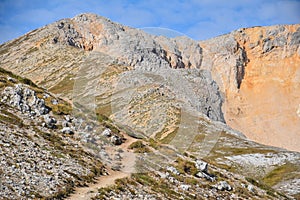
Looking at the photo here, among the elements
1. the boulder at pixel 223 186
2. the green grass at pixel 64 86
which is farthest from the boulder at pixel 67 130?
the green grass at pixel 64 86

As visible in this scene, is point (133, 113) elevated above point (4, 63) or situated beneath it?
situated beneath

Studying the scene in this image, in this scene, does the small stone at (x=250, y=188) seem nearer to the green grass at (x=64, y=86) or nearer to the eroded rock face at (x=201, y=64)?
the eroded rock face at (x=201, y=64)

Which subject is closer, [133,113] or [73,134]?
[73,134]

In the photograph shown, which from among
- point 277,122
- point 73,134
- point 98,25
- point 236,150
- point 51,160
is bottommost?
point 51,160

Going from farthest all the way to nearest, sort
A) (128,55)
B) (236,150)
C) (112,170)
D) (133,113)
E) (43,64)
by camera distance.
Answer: (128,55), (43,64), (133,113), (236,150), (112,170)

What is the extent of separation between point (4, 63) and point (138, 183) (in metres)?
120

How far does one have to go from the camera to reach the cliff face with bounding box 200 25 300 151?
160 metres

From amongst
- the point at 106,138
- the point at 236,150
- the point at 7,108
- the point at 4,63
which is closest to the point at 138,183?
the point at 106,138

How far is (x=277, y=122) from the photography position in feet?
519

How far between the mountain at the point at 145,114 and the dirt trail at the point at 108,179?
0.35ft

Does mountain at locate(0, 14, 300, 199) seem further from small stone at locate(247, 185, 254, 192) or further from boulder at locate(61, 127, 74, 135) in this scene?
small stone at locate(247, 185, 254, 192)

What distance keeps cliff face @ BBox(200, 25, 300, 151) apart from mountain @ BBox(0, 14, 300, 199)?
0.51 m

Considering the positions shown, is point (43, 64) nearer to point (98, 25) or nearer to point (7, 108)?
point (98, 25)

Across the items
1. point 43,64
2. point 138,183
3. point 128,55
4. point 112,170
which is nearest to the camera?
Answer: point 138,183
